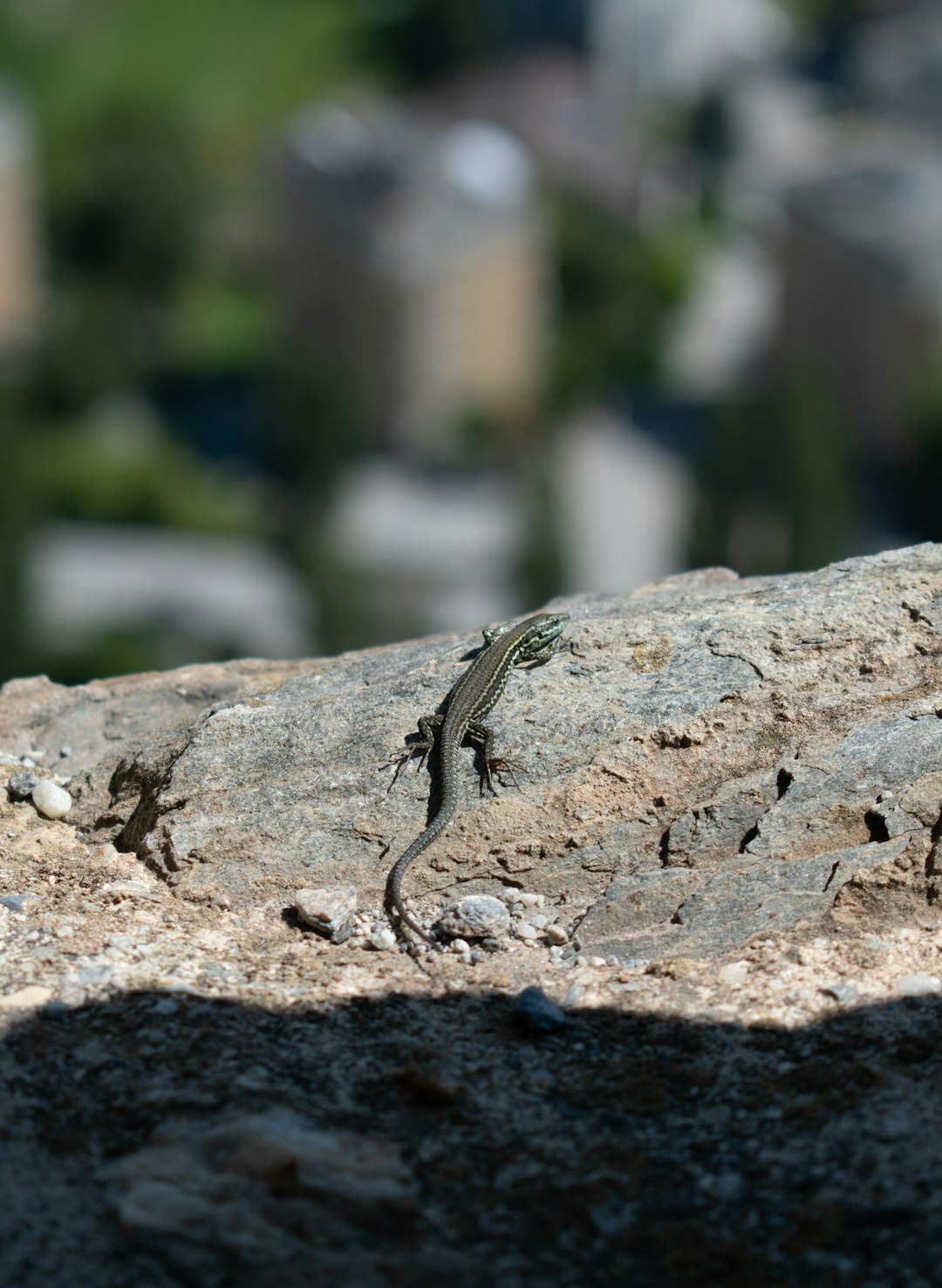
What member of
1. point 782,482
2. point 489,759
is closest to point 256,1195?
point 489,759

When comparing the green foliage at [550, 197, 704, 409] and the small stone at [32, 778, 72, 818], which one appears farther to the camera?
the green foliage at [550, 197, 704, 409]

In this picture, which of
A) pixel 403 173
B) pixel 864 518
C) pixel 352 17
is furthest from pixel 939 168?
pixel 352 17

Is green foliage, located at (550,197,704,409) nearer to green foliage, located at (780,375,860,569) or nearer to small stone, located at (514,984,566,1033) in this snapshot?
green foliage, located at (780,375,860,569)

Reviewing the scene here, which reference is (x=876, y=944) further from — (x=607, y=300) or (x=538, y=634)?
(x=607, y=300)

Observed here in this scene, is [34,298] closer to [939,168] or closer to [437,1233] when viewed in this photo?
[939,168]

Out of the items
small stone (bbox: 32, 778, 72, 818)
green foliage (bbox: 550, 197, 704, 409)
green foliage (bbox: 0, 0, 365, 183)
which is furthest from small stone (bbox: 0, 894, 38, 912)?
green foliage (bbox: 0, 0, 365, 183)

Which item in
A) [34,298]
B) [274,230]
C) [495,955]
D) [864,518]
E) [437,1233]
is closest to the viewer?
[437,1233]
